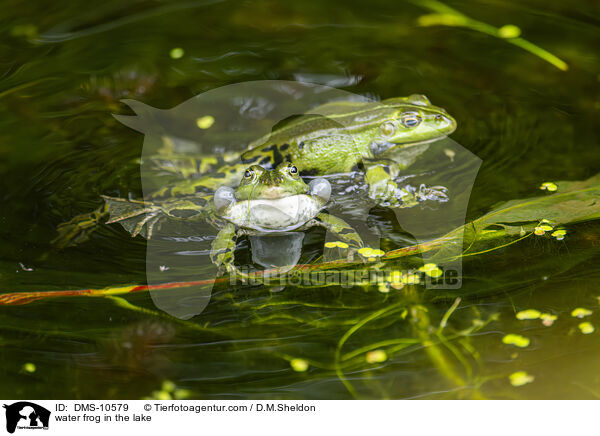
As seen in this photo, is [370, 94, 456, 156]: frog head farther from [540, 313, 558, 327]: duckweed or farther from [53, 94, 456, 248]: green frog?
[540, 313, 558, 327]: duckweed

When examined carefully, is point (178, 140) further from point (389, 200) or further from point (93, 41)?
point (389, 200)

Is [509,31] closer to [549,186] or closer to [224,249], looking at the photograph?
[549,186]

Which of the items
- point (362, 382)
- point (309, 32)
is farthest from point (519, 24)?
point (362, 382)

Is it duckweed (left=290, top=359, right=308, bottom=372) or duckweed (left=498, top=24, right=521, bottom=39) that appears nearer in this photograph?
duckweed (left=290, top=359, right=308, bottom=372)

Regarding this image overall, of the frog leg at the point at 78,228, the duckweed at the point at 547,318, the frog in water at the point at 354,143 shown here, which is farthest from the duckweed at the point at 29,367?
the duckweed at the point at 547,318

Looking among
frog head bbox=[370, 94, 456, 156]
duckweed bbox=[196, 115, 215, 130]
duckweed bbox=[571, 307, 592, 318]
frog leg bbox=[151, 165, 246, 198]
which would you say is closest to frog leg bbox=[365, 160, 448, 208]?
frog head bbox=[370, 94, 456, 156]
